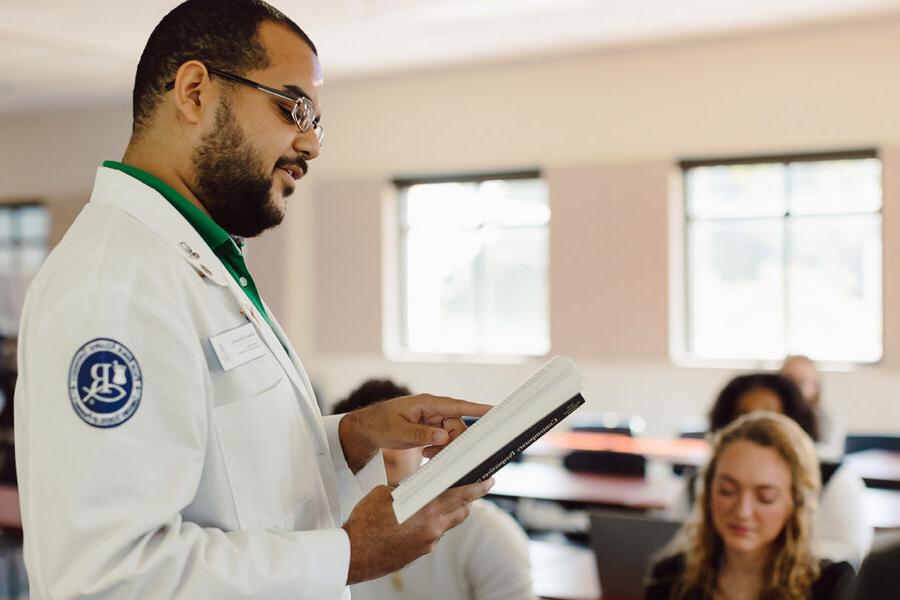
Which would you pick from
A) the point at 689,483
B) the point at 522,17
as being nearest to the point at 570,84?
the point at 522,17

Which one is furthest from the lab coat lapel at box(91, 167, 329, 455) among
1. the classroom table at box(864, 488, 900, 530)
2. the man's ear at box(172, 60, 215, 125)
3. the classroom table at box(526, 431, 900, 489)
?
the classroom table at box(526, 431, 900, 489)

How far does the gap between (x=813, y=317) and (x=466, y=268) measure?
10.3 feet

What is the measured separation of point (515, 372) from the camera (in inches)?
367

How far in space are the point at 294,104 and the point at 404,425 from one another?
48 centimetres

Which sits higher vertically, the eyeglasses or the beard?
the eyeglasses

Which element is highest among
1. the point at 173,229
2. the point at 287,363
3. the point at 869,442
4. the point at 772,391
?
the point at 173,229

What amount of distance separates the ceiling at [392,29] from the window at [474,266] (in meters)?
1.22

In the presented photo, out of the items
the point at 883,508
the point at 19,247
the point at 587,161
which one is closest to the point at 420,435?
the point at 883,508

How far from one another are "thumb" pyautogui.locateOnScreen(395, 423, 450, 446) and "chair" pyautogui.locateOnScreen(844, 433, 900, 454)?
582cm

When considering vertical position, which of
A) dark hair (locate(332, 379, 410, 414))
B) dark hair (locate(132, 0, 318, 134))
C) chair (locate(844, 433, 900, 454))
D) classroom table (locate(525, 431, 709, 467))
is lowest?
chair (locate(844, 433, 900, 454))

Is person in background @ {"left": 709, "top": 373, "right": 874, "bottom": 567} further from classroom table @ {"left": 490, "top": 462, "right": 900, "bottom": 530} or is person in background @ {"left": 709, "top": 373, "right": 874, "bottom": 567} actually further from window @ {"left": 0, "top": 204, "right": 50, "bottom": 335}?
window @ {"left": 0, "top": 204, "right": 50, "bottom": 335}

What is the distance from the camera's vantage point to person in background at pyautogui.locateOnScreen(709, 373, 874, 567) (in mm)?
3230

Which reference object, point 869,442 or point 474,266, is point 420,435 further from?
point 474,266

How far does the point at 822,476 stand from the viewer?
3.57 metres
